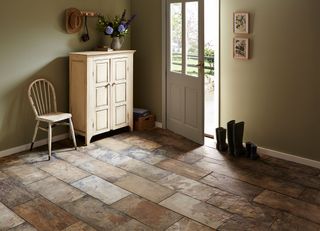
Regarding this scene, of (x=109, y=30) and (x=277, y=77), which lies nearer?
(x=277, y=77)

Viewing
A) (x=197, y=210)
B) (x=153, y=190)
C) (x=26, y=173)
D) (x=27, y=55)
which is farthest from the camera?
(x=27, y=55)

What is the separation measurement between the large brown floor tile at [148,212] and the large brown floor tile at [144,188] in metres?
0.11

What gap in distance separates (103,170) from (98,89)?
1.18 metres

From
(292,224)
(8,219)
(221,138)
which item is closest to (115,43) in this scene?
(221,138)

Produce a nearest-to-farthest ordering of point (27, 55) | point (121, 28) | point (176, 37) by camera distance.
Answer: point (27, 55) → point (176, 37) → point (121, 28)

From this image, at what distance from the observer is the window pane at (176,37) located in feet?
16.0

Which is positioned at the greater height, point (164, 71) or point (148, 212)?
point (164, 71)

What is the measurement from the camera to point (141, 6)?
5.46m

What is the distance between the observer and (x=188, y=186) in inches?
143

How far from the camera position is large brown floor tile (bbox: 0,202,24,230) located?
2.96 meters

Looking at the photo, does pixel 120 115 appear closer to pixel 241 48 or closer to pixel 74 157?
pixel 74 157

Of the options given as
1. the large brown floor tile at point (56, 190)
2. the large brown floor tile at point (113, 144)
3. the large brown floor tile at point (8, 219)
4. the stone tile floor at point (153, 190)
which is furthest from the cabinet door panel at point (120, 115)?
the large brown floor tile at point (8, 219)

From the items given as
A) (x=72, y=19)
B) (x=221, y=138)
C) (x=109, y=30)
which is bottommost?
(x=221, y=138)

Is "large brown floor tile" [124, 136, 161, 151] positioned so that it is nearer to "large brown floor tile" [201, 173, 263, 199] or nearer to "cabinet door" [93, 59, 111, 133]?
"cabinet door" [93, 59, 111, 133]
